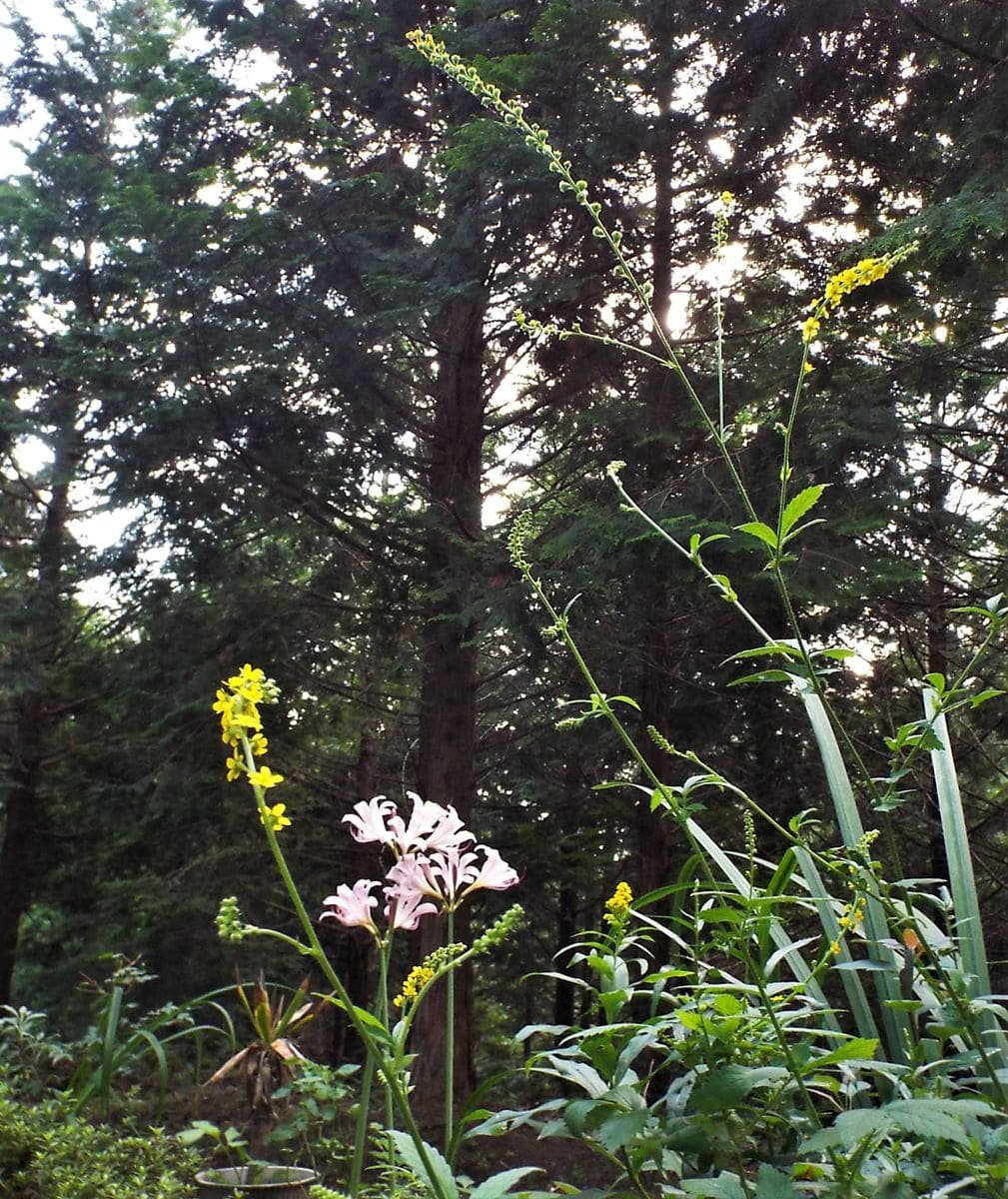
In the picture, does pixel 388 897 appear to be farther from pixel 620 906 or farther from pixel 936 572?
pixel 936 572

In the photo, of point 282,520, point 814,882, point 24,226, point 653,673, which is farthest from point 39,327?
point 814,882

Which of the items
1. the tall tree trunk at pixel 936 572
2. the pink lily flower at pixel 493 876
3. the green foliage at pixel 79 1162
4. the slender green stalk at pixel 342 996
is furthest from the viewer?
the tall tree trunk at pixel 936 572

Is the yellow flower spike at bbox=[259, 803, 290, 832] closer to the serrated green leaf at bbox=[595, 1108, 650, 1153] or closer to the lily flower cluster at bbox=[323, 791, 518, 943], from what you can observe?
the lily flower cluster at bbox=[323, 791, 518, 943]

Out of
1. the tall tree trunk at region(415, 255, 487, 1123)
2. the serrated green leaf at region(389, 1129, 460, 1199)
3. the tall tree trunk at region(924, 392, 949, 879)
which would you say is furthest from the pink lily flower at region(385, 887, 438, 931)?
the tall tree trunk at region(924, 392, 949, 879)

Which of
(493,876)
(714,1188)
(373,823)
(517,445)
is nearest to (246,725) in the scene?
(373,823)

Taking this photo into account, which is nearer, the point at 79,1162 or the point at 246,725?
the point at 246,725

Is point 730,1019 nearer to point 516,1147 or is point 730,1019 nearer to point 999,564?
point 516,1147

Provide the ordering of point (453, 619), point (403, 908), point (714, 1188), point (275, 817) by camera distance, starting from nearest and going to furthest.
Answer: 1. point (275, 817)
2. point (714, 1188)
3. point (403, 908)
4. point (453, 619)

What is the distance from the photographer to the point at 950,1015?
1066mm

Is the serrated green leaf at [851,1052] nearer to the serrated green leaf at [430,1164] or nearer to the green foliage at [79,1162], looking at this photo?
the serrated green leaf at [430,1164]

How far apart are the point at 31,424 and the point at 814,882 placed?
7818mm

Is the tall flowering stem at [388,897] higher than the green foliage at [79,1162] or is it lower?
higher

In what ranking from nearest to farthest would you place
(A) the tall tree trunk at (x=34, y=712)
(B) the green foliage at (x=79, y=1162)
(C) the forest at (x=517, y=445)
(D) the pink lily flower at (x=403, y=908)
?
(D) the pink lily flower at (x=403, y=908) < (B) the green foliage at (x=79, y=1162) < (C) the forest at (x=517, y=445) < (A) the tall tree trunk at (x=34, y=712)

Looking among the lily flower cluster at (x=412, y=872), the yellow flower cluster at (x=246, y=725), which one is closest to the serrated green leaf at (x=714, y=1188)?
the lily flower cluster at (x=412, y=872)
